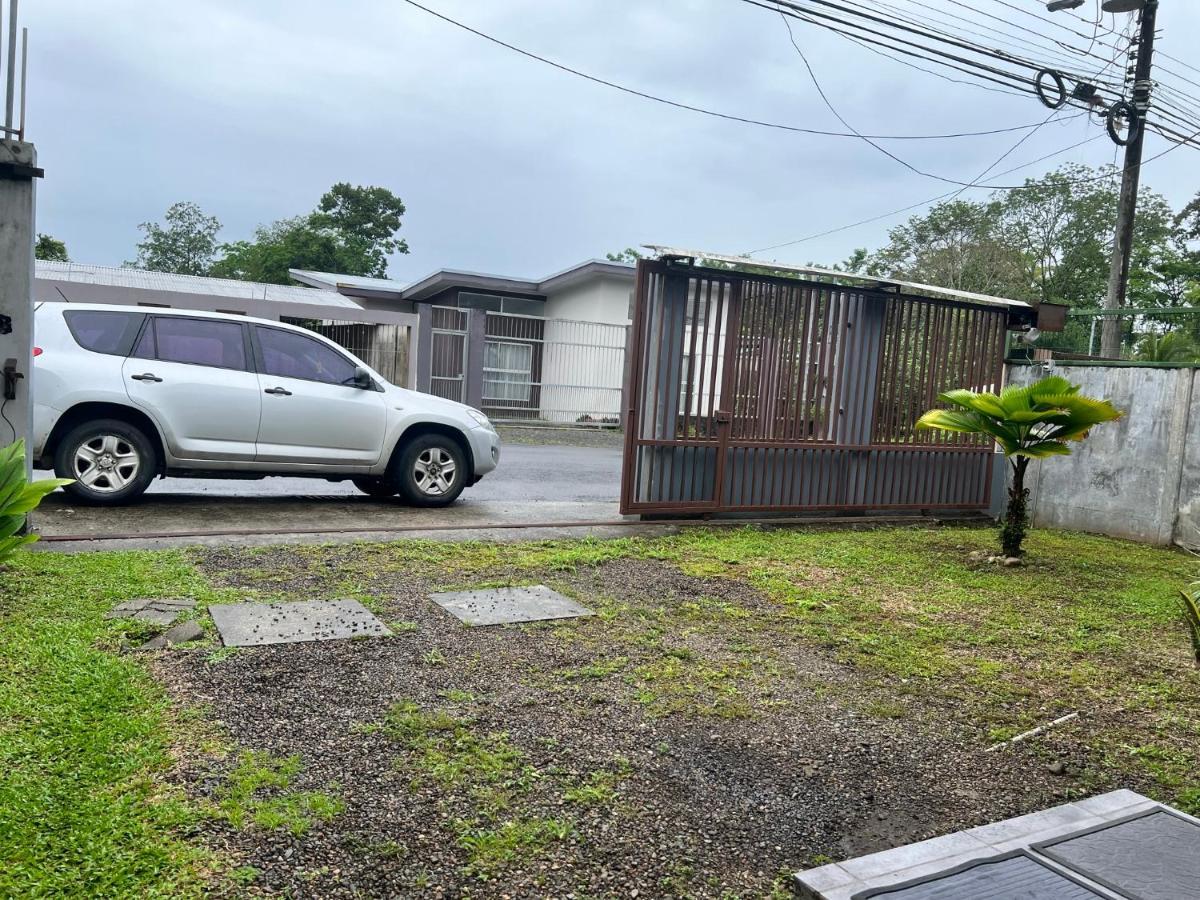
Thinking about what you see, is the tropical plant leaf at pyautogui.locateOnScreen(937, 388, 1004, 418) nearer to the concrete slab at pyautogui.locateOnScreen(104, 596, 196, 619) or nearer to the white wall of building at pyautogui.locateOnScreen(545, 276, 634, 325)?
the concrete slab at pyautogui.locateOnScreen(104, 596, 196, 619)

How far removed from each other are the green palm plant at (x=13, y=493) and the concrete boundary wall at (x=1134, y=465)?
372 inches

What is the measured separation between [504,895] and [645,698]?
1558mm

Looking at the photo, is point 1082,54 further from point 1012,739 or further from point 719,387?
point 1012,739

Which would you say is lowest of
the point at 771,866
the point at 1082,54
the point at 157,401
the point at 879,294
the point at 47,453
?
the point at 771,866

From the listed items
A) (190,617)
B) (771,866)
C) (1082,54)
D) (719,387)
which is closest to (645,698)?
(771,866)

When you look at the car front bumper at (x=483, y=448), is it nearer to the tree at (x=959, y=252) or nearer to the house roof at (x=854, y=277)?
the house roof at (x=854, y=277)

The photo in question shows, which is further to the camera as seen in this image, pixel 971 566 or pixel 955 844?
pixel 971 566

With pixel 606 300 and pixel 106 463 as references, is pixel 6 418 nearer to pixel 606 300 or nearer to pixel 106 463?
pixel 106 463

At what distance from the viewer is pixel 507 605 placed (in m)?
5.40

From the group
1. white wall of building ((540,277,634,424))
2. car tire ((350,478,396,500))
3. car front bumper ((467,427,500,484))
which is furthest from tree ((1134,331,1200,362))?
white wall of building ((540,277,634,424))

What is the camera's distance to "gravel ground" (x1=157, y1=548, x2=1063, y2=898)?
2.66 meters

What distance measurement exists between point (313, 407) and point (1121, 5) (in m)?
14.0

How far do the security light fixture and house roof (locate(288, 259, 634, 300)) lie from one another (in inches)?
394

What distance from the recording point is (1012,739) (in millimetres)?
3822
